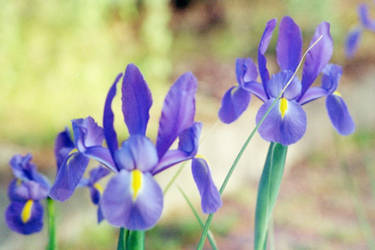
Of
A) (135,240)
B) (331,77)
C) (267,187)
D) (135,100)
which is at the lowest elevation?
(135,240)

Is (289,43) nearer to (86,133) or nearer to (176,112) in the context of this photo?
(176,112)

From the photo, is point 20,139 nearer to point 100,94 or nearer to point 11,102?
point 11,102

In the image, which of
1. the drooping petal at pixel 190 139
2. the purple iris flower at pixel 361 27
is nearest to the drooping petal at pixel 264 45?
the drooping petal at pixel 190 139

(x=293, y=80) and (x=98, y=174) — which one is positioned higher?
(x=293, y=80)

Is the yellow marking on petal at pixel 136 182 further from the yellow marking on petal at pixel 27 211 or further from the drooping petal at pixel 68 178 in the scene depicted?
the yellow marking on petal at pixel 27 211

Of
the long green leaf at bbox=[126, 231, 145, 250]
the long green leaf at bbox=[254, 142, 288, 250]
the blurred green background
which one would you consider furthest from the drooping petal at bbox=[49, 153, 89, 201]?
the blurred green background

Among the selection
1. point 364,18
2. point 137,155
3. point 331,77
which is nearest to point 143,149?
point 137,155

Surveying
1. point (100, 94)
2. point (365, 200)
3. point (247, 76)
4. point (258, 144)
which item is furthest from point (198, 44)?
point (247, 76)
